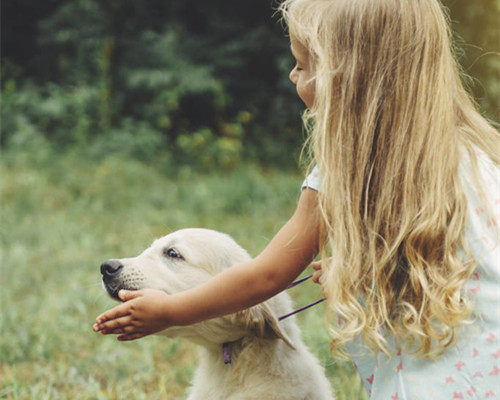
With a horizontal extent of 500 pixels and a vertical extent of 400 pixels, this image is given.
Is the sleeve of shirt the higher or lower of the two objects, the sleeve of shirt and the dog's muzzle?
the higher

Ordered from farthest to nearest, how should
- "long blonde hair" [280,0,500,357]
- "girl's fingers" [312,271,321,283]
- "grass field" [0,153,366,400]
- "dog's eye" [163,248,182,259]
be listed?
1. "grass field" [0,153,366,400]
2. "dog's eye" [163,248,182,259]
3. "girl's fingers" [312,271,321,283]
4. "long blonde hair" [280,0,500,357]

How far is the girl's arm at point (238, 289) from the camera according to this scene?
225 centimetres

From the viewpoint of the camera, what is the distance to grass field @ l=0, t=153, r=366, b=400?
12.8 ft

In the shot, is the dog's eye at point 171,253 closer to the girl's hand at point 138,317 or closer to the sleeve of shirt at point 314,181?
the girl's hand at point 138,317

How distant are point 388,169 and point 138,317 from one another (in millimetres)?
901

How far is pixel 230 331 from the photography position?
107 inches

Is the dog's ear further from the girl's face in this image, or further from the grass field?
the grass field

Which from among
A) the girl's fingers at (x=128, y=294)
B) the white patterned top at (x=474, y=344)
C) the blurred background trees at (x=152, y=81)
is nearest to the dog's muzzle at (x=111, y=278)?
the girl's fingers at (x=128, y=294)

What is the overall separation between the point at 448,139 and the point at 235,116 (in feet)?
38.5

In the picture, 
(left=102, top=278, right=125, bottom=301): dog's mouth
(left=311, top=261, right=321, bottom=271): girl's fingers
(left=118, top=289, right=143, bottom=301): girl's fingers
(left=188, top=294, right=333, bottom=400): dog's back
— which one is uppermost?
(left=118, top=289, right=143, bottom=301): girl's fingers

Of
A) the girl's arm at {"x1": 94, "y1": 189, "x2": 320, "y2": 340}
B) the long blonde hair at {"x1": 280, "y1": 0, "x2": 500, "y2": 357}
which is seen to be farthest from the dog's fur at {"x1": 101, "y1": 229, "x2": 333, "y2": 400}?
the long blonde hair at {"x1": 280, "y1": 0, "x2": 500, "y2": 357}

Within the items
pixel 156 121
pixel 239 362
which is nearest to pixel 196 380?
pixel 239 362

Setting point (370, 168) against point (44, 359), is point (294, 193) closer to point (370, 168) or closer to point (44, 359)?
point (44, 359)

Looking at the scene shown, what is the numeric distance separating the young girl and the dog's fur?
367mm
